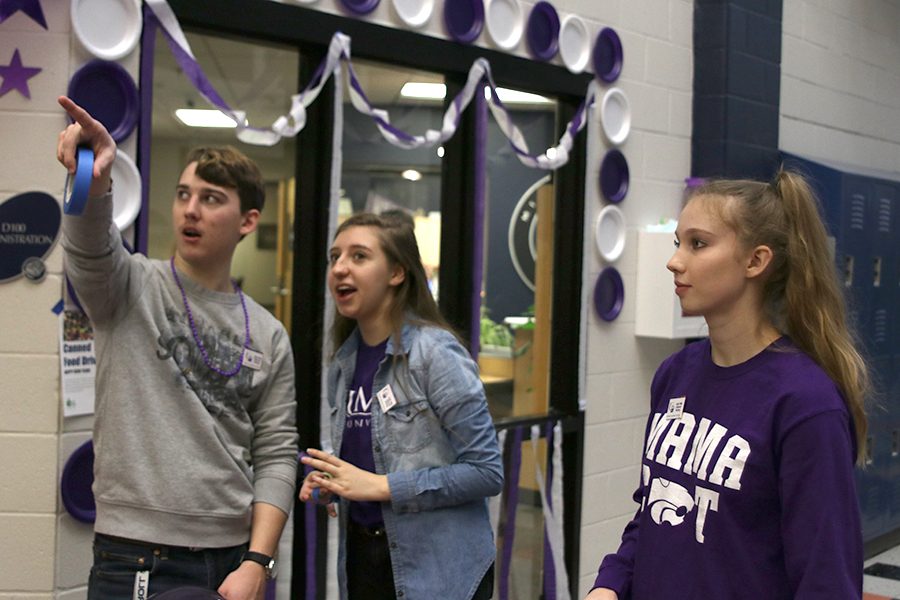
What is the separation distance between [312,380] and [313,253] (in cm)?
38

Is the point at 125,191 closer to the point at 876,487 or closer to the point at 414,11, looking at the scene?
the point at 414,11

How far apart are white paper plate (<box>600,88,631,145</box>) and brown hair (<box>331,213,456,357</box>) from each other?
5.98 ft

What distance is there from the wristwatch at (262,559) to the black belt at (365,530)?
0.23m

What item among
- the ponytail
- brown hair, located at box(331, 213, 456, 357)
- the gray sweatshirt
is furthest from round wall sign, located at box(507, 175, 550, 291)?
the ponytail

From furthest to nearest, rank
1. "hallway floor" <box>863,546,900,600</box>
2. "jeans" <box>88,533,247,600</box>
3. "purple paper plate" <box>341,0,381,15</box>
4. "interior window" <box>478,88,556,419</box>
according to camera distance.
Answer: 1. "hallway floor" <box>863,546,900,600</box>
2. "interior window" <box>478,88,556,419</box>
3. "purple paper plate" <box>341,0,381,15</box>
4. "jeans" <box>88,533,247,600</box>

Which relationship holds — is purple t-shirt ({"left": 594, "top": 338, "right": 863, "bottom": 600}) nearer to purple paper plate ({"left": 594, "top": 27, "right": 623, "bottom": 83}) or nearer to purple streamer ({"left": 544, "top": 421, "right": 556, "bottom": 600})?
purple streamer ({"left": 544, "top": 421, "right": 556, "bottom": 600})

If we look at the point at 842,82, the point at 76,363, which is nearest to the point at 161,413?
the point at 76,363

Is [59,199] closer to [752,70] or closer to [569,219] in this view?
[569,219]

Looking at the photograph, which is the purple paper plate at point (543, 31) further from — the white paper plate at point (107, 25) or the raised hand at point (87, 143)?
the raised hand at point (87, 143)

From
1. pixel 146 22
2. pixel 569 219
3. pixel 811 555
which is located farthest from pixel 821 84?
pixel 811 555

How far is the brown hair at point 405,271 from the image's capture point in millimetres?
2291

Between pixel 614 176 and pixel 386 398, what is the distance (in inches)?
83.0

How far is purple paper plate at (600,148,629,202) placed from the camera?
399 cm

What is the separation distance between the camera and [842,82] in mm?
5332
